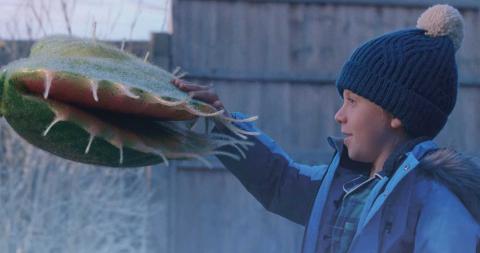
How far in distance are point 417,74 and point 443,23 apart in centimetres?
14

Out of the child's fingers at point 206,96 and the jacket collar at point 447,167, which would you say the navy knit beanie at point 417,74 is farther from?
the child's fingers at point 206,96

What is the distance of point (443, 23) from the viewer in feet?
8.39

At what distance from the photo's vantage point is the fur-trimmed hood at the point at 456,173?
2344 millimetres

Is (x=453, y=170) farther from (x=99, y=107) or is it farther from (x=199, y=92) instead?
(x=99, y=107)

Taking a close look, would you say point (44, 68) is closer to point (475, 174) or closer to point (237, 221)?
point (475, 174)

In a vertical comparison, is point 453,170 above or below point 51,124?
below

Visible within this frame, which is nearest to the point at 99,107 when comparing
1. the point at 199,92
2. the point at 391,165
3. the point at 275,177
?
the point at 199,92

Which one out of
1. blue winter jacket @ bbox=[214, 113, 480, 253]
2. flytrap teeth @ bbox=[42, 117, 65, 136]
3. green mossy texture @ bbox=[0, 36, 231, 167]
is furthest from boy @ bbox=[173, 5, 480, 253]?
flytrap teeth @ bbox=[42, 117, 65, 136]

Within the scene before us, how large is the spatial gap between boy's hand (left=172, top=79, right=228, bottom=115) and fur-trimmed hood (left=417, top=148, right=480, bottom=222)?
1.54ft

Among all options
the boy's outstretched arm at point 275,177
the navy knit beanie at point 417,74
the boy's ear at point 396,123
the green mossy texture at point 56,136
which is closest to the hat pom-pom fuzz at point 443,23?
the navy knit beanie at point 417,74

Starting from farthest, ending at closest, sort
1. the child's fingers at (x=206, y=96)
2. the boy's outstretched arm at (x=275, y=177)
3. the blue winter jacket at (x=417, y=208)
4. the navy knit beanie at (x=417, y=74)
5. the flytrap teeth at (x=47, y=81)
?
the boy's outstretched arm at (x=275, y=177) → the navy knit beanie at (x=417, y=74) → the child's fingers at (x=206, y=96) → the blue winter jacket at (x=417, y=208) → the flytrap teeth at (x=47, y=81)

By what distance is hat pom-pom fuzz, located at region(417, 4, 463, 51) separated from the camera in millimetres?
2553

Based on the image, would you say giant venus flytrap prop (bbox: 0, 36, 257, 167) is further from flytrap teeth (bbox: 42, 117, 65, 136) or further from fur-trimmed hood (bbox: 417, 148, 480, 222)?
fur-trimmed hood (bbox: 417, 148, 480, 222)

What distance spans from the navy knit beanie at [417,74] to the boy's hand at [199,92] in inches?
13.2
